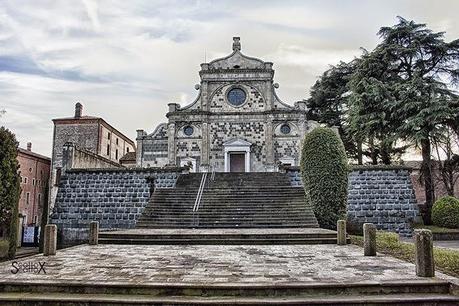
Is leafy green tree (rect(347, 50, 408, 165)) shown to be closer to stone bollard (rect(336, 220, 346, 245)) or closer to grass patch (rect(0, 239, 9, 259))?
stone bollard (rect(336, 220, 346, 245))

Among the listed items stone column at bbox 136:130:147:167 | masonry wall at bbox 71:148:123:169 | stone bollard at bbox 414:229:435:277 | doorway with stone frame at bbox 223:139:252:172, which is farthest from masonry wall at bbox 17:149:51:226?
stone bollard at bbox 414:229:435:277

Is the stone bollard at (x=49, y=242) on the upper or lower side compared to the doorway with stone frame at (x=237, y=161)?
lower

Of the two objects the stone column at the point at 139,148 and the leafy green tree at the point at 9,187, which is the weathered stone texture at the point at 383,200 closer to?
the leafy green tree at the point at 9,187

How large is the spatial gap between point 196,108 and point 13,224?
16569 millimetres

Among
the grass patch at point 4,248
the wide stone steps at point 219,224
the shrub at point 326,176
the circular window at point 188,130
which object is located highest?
the circular window at point 188,130

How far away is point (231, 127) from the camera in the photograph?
94.9 ft

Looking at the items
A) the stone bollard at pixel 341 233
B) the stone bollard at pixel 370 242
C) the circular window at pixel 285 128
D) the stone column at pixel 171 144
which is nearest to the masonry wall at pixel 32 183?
the stone column at pixel 171 144

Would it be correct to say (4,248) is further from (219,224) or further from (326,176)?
(326,176)

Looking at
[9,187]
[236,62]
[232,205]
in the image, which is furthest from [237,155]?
[9,187]

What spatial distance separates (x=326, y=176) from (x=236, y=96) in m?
15.9

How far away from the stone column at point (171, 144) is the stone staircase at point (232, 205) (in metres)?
7.15

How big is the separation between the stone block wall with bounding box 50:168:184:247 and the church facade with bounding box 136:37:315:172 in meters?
7.30

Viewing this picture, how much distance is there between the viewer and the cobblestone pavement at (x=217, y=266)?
20.7 ft

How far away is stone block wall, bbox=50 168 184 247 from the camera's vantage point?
1980 cm
